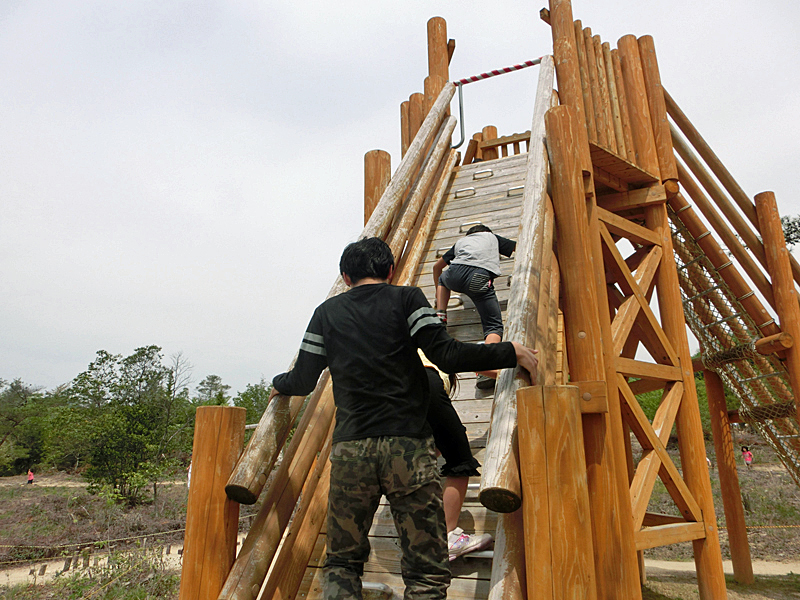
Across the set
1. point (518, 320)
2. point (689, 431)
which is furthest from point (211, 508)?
point (689, 431)

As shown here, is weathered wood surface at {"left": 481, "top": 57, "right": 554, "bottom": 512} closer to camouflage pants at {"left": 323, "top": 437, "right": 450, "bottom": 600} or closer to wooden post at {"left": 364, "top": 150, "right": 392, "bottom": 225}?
camouflage pants at {"left": 323, "top": 437, "right": 450, "bottom": 600}

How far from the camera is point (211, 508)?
249 cm

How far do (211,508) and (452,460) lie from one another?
112 centimetres

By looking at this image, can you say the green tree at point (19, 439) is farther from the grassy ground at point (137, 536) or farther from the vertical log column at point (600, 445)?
the vertical log column at point (600, 445)

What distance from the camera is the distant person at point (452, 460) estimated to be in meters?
2.74

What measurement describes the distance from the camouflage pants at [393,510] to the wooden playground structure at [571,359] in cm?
21

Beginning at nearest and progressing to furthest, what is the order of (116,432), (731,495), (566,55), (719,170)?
(566,55)
(719,170)
(731,495)
(116,432)

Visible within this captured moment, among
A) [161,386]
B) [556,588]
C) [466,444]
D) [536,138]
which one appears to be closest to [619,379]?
[536,138]

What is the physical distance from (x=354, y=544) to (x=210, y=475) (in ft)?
2.48

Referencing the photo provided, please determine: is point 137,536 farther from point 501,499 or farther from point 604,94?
point 501,499

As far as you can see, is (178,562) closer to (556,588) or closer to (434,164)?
(434,164)

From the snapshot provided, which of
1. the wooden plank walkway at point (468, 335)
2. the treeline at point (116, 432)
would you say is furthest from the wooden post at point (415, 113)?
the treeline at point (116, 432)

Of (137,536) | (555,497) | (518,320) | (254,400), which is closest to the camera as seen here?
(555,497)

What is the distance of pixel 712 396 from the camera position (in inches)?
345
